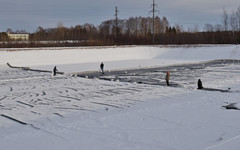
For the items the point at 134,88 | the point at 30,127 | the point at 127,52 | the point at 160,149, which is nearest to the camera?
the point at 160,149

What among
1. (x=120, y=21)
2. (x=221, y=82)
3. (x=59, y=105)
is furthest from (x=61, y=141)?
(x=120, y=21)

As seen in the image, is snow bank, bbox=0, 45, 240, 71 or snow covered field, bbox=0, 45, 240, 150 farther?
snow bank, bbox=0, 45, 240, 71

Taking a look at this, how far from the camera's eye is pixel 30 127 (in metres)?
9.14

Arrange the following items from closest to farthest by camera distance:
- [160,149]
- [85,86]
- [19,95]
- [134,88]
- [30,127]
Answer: [160,149] < [30,127] < [19,95] < [134,88] < [85,86]

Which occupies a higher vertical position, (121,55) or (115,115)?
(121,55)

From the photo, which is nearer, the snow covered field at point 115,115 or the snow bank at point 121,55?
the snow covered field at point 115,115

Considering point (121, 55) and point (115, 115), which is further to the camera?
point (121, 55)

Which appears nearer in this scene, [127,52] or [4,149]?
[4,149]

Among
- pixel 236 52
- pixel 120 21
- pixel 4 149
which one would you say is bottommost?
pixel 4 149

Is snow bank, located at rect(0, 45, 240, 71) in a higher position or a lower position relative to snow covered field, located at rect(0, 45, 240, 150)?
higher

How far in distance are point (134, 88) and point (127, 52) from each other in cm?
2669

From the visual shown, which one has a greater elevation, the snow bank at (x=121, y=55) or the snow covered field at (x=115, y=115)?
the snow bank at (x=121, y=55)

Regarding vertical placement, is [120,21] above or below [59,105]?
above

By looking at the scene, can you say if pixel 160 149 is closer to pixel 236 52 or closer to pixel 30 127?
pixel 30 127
